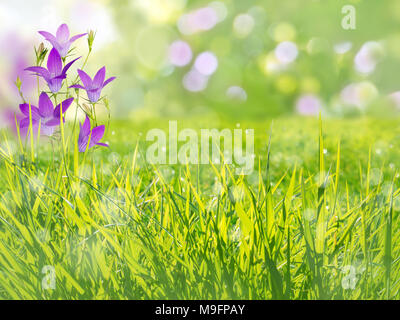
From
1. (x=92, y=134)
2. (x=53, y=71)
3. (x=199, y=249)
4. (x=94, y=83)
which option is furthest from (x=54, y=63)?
(x=199, y=249)

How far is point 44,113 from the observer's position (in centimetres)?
133

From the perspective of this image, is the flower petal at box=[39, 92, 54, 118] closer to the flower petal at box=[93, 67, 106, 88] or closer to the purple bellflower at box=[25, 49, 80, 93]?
the purple bellflower at box=[25, 49, 80, 93]

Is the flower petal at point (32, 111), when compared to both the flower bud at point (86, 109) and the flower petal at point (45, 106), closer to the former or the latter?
the flower petal at point (45, 106)

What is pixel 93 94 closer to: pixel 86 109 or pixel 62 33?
pixel 86 109

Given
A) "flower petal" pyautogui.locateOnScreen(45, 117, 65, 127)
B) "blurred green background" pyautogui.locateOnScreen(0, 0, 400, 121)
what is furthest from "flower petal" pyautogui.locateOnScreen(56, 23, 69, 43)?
"blurred green background" pyautogui.locateOnScreen(0, 0, 400, 121)

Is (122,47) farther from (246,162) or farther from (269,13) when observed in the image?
(246,162)

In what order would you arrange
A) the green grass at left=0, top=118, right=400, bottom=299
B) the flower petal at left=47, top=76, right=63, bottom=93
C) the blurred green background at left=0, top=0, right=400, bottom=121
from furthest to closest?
the blurred green background at left=0, top=0, right=400, bottom=121
the flower petal at left=47, top=76, right=63, bottom=93
the green grass at left=0, top=118, right=400, bottom=299

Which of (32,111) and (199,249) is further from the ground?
(32,111)

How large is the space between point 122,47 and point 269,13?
9.95 ft

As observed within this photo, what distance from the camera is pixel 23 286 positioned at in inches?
47.7

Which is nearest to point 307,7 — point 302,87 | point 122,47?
point 302,87

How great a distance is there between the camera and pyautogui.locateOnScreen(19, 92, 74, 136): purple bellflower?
4.22 ft

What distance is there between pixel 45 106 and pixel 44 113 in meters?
0.03

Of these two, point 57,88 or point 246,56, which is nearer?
point 57,88
